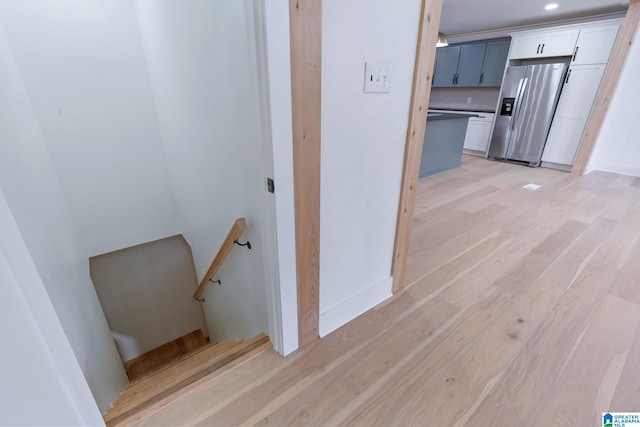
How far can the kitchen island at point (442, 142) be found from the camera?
4.27 metres

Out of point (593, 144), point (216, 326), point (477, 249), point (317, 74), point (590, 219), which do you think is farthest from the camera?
point (593, 144)

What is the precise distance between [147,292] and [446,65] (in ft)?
22.5

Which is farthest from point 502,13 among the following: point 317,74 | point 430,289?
point 317,74

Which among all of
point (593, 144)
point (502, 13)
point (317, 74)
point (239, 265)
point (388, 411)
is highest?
point (502, 13)

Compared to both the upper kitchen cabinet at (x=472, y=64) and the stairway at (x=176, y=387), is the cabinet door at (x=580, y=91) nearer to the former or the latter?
the upper kitchen cabinet at (x=472, y=64)

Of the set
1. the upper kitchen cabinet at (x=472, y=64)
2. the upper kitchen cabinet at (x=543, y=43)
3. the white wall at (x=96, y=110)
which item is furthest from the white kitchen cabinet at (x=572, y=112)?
the white wall at (x=96, y=110)

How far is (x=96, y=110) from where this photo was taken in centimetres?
274

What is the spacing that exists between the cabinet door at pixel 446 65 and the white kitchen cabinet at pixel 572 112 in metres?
2.09

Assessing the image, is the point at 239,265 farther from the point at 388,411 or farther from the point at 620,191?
the point at 620,191

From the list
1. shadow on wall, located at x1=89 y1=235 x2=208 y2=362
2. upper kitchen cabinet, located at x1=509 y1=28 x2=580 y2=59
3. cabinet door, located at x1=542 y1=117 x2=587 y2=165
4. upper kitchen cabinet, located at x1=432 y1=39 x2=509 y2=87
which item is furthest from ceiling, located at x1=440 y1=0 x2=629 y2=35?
shadow on wall, located at x1=89 y1=235 x2=208 y2=362

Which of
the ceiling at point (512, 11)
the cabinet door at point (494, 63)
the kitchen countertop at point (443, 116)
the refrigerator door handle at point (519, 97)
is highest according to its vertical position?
the ceiling at point (512, 11)

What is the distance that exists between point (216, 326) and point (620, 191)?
17.3ft

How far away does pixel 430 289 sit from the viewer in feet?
6.28

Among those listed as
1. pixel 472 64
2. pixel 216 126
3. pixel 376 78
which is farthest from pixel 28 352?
pixel 472 64
